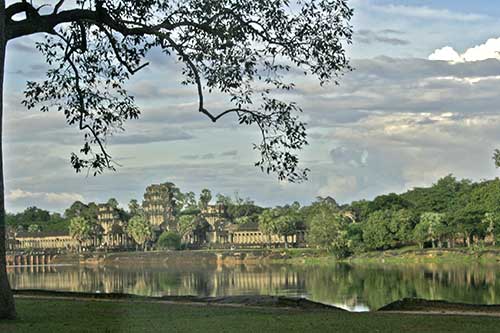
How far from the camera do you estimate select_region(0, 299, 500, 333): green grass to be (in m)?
13.9

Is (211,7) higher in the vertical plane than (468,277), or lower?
higher

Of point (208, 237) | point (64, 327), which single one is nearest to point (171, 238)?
point (208, 237)

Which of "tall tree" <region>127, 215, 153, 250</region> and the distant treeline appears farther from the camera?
"tall tree" <region>127, 215, 153, 250</region>

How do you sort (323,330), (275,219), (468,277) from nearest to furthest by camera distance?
(323,330)
(468,277)
(275,219)

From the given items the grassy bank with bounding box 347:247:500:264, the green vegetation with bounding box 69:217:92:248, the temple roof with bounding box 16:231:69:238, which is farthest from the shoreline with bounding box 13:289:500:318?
the temple roof with bounding box 16:231:69:238

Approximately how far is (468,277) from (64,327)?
38.9m

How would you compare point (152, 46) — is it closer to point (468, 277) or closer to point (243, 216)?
point (468, 277)

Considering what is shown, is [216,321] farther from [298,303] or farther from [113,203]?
[113,203]

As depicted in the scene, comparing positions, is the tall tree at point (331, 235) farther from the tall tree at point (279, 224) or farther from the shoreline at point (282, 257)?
the tall tree at point (279, 224)

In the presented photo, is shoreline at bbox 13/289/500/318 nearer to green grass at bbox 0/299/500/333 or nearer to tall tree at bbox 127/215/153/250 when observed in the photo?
green grass at bbox 0/299/500/333

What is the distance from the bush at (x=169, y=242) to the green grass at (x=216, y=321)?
109984 millimetres

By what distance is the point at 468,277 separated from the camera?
49.1m

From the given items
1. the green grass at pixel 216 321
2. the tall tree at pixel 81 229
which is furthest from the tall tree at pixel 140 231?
the green grass at pixel 216 321

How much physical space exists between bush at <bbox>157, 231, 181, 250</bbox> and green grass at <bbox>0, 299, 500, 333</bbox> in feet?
361
